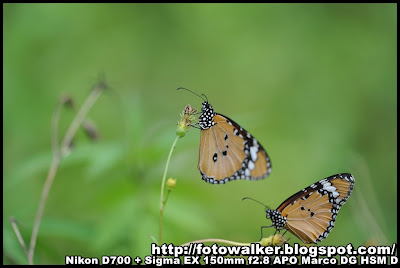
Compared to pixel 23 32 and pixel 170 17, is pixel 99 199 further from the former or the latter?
pixel 170 17

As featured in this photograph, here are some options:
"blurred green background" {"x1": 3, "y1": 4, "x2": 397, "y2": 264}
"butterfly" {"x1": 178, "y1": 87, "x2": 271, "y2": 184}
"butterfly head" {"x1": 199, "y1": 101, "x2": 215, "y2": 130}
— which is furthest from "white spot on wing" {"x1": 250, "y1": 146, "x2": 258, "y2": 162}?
"blurred green background" {"x1": 3, "y1": 4, "x2": 397, "y2": 264}

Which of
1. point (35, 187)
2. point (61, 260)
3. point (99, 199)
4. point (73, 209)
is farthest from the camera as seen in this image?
point (35, 187)

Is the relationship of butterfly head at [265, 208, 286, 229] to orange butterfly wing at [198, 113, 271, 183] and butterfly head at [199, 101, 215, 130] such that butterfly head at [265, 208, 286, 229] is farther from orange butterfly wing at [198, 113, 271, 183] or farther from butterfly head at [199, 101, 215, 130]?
butterfly head at [199, 101, 215, 130]

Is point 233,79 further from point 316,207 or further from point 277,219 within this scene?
point 277,219

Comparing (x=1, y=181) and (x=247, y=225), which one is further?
(x=247, y=225)

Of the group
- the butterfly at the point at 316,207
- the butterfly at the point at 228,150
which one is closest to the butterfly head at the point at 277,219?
the butterfly at the point at 316,207

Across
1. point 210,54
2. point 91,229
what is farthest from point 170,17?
point 91,229

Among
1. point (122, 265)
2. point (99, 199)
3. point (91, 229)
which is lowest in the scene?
point (122, 265)
